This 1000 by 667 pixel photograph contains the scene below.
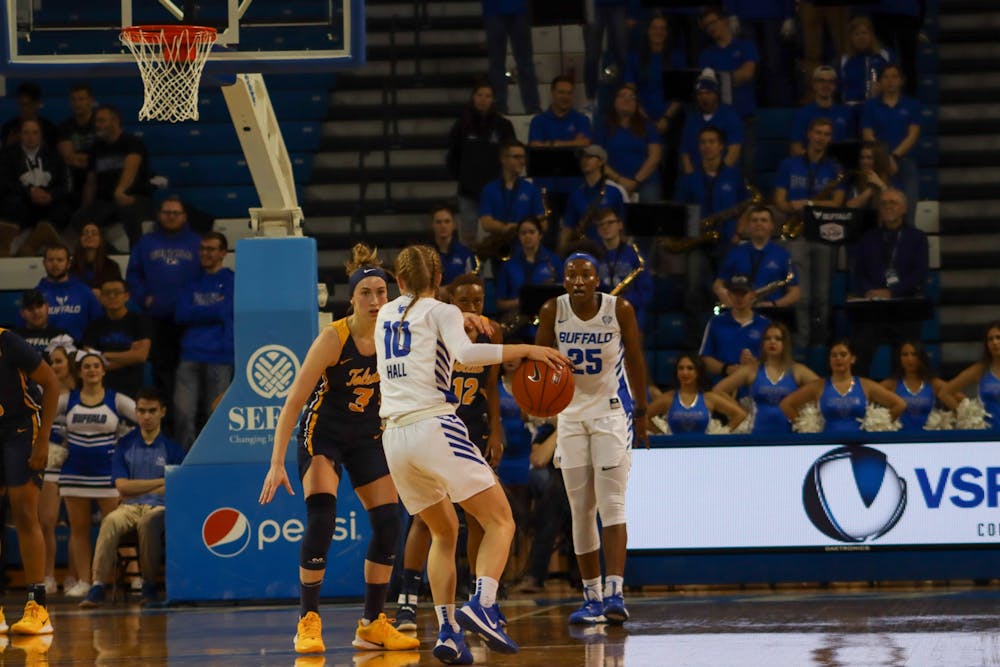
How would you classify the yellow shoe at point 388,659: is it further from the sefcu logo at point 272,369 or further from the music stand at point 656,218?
the music stand at point 656,218

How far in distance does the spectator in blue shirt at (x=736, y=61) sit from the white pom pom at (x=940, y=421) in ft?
18.4

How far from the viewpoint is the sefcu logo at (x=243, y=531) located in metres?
12.7

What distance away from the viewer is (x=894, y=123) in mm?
17344

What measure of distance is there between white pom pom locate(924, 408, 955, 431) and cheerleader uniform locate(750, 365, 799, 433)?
1051 millimetres

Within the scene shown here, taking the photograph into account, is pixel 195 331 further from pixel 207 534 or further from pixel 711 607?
pixel 711 607

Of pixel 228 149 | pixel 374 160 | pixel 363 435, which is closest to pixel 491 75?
pixel 374 160

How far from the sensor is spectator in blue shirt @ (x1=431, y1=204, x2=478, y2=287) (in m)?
15.9

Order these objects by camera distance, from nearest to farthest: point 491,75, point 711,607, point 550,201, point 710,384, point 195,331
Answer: point 711,607 < point 710,384 < point 195,331 < point 550,201 < point 491,75

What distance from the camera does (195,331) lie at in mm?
15492

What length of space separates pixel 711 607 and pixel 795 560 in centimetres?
167

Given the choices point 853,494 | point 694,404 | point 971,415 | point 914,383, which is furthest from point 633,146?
point 853,494

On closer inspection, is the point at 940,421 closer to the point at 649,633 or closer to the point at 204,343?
the point at 649,633

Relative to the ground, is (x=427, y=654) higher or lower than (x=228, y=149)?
lower

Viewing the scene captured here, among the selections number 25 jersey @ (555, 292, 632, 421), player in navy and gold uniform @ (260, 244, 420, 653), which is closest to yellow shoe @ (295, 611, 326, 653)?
player in navy and gold uniform @ (260, 244, 420, 653)
